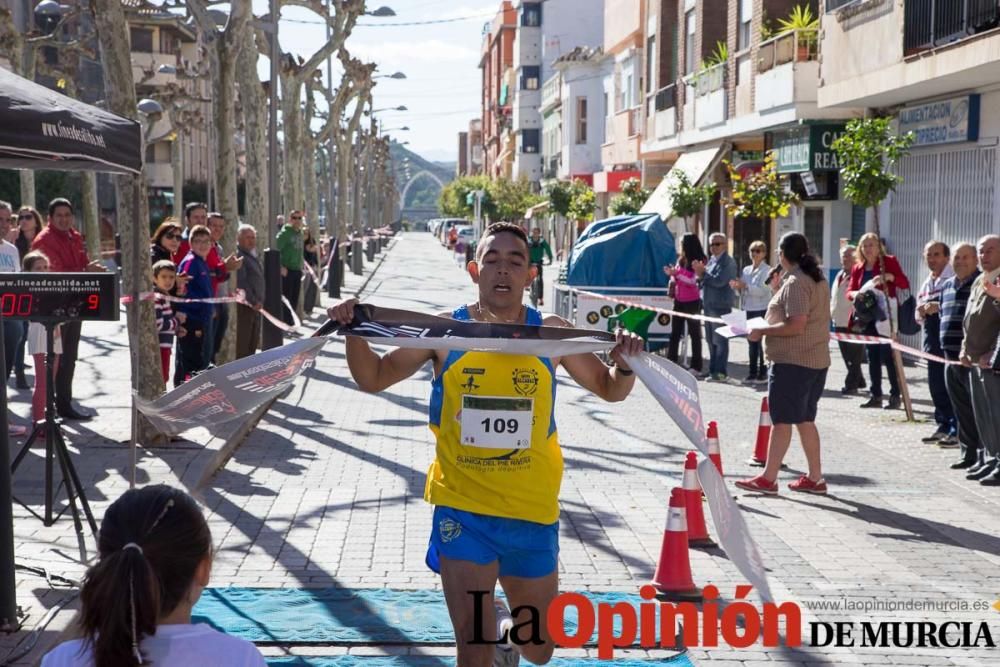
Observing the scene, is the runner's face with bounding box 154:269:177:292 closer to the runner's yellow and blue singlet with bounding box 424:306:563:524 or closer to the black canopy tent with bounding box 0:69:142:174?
the black canopy tent with bounding box 0:69:142:174

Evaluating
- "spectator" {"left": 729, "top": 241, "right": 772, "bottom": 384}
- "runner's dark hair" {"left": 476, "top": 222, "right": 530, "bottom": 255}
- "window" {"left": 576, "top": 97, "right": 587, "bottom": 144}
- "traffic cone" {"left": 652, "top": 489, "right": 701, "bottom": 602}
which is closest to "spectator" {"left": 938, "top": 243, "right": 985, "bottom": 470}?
"traffic cone" {"left": 652, "top": 489, "right": 701, "bottom": 602}

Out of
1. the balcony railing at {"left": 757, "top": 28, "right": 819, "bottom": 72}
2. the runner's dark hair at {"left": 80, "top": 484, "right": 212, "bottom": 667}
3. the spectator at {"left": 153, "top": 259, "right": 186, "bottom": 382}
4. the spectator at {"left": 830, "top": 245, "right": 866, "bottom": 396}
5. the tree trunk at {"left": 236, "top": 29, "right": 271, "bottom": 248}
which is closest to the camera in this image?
the runner's dark hair at {"left": 80, "top": 484, "right": 212, "bottom": 667}

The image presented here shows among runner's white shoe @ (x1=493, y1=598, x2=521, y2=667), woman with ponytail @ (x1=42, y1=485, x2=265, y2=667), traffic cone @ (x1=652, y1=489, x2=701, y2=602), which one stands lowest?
traffic cone @ (x1=652, y1=489, x2=701, y2=602)

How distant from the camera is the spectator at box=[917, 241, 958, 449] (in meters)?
12.6

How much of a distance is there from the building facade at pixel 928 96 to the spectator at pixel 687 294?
13.6 feet

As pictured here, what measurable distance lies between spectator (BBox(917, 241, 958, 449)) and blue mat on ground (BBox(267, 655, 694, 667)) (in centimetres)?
720

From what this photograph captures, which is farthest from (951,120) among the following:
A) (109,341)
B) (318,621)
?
(318,621)

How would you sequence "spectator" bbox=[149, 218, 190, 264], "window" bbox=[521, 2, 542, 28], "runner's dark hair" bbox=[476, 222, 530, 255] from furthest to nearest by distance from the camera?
"window" bbox=[521, 2, 542, 28]
"spectator" bbox=[149, 218, 190, 264]
"runner's dark hair" bbox=[476, 222, 530, 255]

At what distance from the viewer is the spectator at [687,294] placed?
60.2 ft

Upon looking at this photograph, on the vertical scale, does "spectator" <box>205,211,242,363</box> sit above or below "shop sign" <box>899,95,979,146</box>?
below

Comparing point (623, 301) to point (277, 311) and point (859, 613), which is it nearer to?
point (277, 311)

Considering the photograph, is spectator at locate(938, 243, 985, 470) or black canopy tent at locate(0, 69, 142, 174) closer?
black canopy tent at locate(0, 69, 142, 174)

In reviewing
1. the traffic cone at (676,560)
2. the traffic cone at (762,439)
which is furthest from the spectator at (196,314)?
the traffic cone at (676,560)

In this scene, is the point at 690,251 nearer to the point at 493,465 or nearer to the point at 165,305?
the point at 165,305
